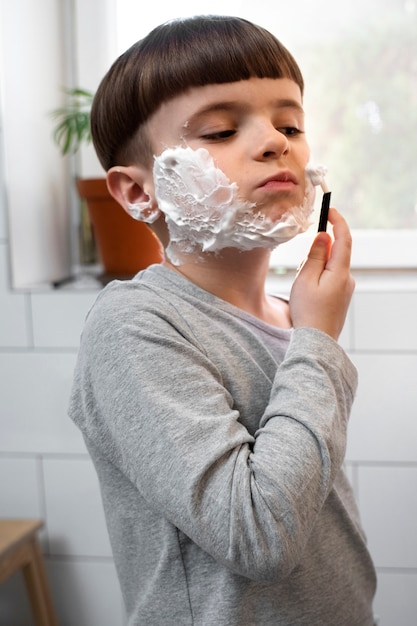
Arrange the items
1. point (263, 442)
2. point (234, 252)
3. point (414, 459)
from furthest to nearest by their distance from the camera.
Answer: point (414, 459) < point (234, 252) < point (263, 442)

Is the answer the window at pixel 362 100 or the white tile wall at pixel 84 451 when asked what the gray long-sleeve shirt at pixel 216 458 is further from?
the window at pixel 362 100

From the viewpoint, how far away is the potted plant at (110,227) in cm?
133

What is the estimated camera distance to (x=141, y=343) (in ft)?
1.94

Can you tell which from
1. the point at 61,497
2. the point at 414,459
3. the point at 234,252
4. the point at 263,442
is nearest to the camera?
the point at 263,442

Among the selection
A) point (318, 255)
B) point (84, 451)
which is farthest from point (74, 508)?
point (318, 255)

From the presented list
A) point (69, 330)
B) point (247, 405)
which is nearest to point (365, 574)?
point (247, 405)

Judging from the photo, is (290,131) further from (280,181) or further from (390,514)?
(390,514)

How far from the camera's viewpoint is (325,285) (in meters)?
0.67

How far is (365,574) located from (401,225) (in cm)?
87

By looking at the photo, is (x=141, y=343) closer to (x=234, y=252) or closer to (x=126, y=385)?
(x=126, y=385)

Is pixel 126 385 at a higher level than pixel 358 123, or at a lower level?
lower

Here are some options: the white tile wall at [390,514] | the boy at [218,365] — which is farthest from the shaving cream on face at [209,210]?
the white tile wall at [390,514]

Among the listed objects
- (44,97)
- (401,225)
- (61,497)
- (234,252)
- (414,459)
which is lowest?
(61,497)

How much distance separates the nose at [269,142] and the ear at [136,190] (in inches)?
5.1
